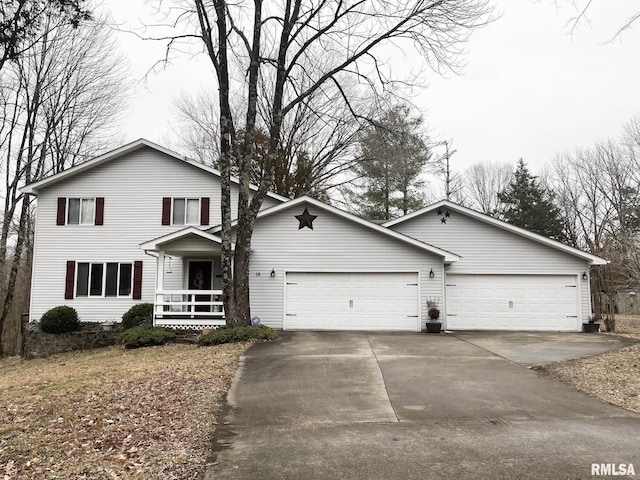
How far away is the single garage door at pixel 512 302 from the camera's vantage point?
51.0ft

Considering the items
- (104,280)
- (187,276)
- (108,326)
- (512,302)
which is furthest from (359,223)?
(104,280)

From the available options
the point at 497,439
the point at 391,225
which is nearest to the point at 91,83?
the point at 391,225

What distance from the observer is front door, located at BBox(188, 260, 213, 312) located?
645 inches

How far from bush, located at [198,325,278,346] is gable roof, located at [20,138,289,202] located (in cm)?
613

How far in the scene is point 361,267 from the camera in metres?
15.0

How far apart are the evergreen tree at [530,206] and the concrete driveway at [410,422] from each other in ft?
84.0

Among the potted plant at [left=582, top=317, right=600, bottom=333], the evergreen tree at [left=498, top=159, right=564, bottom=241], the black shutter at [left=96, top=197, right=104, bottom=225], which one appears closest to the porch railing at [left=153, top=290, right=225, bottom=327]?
the black shutter at [left=96, top=197, right=104, bottom=225]

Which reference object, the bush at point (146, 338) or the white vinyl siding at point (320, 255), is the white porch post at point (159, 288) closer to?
the bush at point (146, 338)

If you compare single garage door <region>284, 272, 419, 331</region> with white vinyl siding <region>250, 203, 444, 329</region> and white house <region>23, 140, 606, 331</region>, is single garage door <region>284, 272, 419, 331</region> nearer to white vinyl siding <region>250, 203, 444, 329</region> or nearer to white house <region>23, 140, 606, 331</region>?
white house <region>23, 140, 606, 331</region>

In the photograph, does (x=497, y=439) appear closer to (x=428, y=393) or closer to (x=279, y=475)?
(x=428, y=393)

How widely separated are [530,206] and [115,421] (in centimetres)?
3344

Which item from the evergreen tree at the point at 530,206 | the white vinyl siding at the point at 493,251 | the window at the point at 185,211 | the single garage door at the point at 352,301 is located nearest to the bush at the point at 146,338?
the single garage door at the point at 352,301

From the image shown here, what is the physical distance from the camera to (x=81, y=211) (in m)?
17.3

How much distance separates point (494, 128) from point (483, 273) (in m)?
14.0
